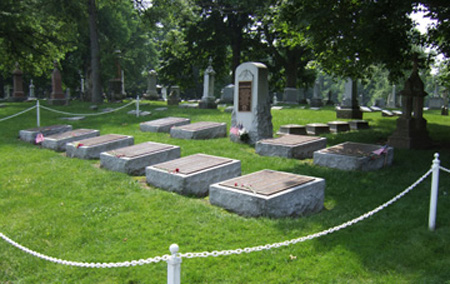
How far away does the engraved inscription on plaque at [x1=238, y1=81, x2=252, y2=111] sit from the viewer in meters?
11.3

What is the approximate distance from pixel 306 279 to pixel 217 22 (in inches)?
1180

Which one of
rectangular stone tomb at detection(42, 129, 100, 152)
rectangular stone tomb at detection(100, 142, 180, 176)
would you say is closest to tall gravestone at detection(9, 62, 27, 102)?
rectangular stone tomb at detection(42, 129, 100, 152)

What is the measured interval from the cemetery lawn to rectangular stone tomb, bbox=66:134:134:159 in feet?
3.91

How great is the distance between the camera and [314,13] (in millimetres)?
8812

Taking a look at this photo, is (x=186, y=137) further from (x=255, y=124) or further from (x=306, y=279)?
(x=306, y=279)

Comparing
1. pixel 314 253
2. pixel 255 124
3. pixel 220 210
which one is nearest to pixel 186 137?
pixel 255 124

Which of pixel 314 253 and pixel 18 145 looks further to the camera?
pixel 18 145

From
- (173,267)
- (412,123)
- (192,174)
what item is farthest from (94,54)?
(173,267)

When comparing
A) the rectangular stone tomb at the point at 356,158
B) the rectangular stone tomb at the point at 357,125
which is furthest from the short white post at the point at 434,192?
the rectangular stone tomb at the point at 357,125

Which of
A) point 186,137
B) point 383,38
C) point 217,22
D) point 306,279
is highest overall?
point 217,22

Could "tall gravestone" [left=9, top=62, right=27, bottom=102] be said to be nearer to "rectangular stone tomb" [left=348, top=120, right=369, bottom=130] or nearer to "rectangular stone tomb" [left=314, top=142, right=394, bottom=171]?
"rectangular stone tomb" [left=348, top=120, right=369, bottom=130]

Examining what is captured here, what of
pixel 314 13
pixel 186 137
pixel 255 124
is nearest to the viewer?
pixel 314 13

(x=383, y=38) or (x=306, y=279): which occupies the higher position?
(x=383, y=38)

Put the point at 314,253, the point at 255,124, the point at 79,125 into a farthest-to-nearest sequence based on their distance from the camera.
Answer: the point at 79,125 < the point at 255,124 < the point at 314,253
